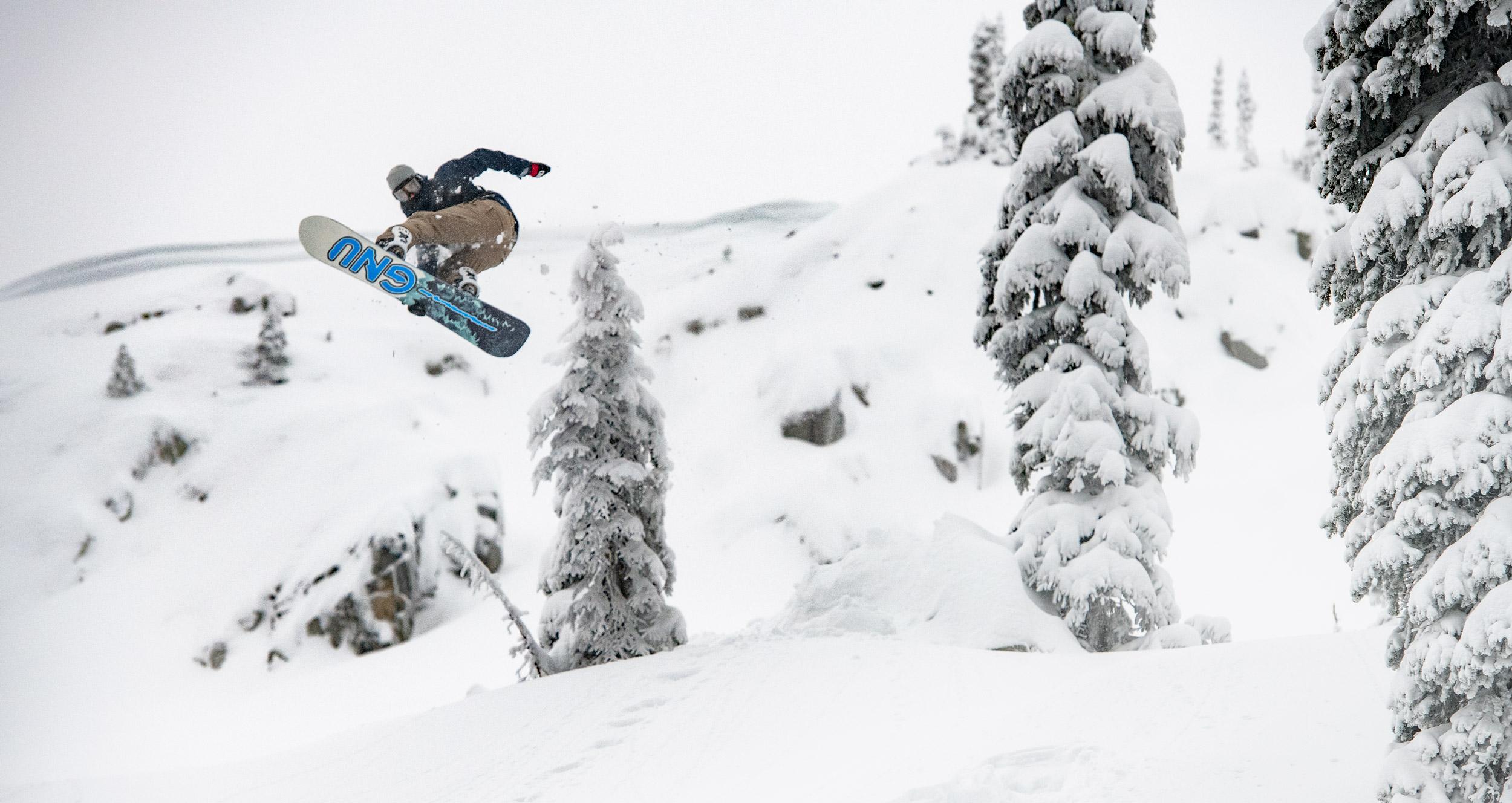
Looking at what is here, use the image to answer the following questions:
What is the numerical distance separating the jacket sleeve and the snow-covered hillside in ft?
13.3

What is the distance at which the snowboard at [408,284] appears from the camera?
7.31 m

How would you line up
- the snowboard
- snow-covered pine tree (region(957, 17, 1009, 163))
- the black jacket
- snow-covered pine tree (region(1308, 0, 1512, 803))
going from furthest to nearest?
snow-covered pine tree (region(957, 17, 1009, 163)) < the black jacket < the snowboard < snow-covered pine tree (region(1308, 0, 1512, 803))

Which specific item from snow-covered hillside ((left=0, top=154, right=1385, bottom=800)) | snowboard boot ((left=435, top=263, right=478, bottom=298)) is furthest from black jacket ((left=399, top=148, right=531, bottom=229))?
snow-covered hillside ((left=0, top=154, right=1385, bottom=800))

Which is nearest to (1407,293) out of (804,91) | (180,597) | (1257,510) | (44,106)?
(804,91)

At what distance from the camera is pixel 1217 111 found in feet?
224

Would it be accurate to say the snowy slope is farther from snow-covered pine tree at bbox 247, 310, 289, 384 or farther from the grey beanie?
snow-covered pine tree at bbox 247, 310, 289, 384

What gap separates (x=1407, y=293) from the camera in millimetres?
4664

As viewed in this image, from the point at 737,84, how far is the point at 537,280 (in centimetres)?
1805

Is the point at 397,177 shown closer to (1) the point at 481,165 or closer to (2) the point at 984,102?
(1) the point at 481,165

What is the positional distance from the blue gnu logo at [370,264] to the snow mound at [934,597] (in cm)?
671

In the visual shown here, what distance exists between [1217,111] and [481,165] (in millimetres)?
74592

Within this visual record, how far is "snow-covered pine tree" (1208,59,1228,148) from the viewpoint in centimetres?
6762

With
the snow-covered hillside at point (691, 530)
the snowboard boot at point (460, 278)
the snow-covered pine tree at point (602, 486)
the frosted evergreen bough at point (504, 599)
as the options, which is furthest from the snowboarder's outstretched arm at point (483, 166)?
the frosted evergreen bough at point (504, 599)

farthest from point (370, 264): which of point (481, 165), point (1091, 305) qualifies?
point (1091, 305)
